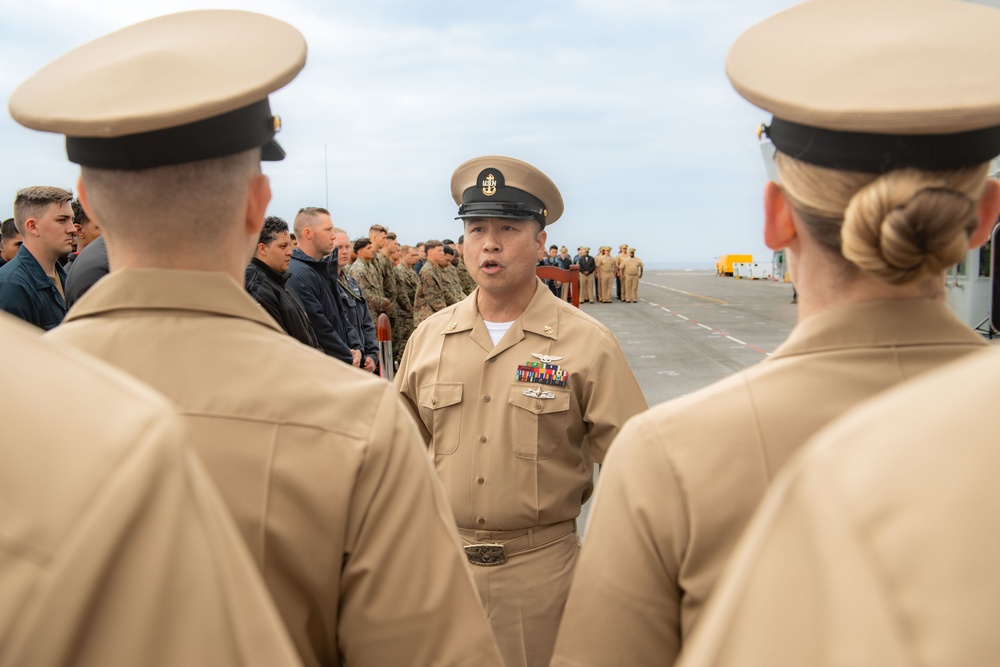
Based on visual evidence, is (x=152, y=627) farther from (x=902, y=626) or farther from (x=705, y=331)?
(x=705, y=331)

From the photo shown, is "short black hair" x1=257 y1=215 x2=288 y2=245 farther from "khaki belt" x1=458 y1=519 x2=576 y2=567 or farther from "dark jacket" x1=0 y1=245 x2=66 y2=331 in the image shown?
"khaki belt" x1=458 y1=519 x2=576 y2=567

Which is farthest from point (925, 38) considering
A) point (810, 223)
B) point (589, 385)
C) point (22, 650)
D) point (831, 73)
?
point (589, 385)

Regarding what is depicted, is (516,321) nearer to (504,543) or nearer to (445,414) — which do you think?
(445,414)

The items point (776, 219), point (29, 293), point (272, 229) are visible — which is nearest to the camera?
point (776, 219)

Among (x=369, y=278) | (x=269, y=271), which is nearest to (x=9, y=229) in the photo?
(x=269, y=271)

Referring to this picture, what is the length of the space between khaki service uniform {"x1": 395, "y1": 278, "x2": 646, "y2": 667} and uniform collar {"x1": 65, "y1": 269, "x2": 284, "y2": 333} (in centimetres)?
185

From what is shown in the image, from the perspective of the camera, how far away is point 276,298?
5688mm

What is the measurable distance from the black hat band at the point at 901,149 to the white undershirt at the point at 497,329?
7.43ft

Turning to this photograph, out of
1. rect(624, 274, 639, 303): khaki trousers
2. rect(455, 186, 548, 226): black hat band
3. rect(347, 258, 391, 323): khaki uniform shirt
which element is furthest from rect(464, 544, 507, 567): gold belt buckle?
rect(624, 274, 639, 303): khaki trousers

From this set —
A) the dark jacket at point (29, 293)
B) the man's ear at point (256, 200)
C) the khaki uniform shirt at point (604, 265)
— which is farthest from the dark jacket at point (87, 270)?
the khaki uniform shirt at point (604, 265)

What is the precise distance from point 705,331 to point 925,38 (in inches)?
791

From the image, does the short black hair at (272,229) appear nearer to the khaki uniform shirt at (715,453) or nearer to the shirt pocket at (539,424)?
the shirt pocket at (539,424)

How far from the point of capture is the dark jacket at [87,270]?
4883mm

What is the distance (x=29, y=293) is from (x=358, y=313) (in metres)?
3.41
